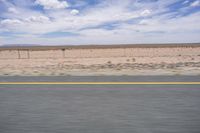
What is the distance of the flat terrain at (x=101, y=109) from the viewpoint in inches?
143

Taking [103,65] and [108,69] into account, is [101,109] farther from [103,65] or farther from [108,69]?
[103,65]

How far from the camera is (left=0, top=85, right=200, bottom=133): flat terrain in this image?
12.0ft

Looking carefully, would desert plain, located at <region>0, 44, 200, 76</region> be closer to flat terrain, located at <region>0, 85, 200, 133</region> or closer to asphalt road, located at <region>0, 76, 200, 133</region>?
asphalt road, located at <region>0, 76, 200, 133</region>

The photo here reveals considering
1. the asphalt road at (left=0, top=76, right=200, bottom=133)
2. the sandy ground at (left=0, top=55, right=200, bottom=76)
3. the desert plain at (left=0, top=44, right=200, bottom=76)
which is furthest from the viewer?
the desert plain at (left=0, top=44, right=200, bottom=76)

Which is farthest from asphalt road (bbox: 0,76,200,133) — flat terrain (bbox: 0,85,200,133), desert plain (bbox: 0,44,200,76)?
desert plain (bbox: 0,44,200,76)

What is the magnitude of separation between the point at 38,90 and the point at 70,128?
308cm

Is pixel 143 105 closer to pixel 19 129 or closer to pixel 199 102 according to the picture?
pixel 199 102

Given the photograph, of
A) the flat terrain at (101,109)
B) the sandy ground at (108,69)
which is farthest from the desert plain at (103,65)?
the flat terrain at (101,109)

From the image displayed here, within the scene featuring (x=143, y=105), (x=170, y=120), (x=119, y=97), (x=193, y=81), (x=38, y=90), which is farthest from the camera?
(x=193, y=81)

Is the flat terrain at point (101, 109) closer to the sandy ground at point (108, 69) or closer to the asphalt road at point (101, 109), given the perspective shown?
the asphalt road at point (101, 109)

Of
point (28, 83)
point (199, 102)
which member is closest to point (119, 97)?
point (199, 102)

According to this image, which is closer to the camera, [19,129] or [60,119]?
[19,129]

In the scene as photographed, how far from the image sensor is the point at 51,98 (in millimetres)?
5535

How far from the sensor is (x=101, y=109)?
456 cm
